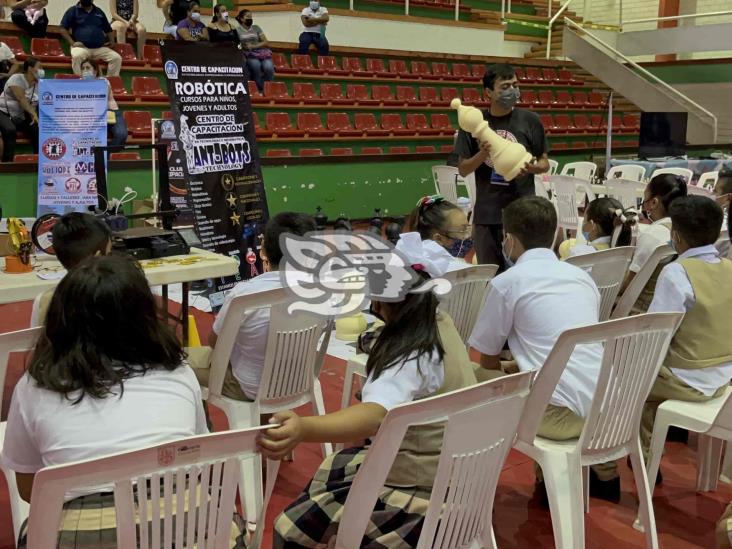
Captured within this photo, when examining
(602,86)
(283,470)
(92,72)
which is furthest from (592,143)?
(283,470)

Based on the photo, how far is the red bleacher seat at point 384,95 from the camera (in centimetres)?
1022

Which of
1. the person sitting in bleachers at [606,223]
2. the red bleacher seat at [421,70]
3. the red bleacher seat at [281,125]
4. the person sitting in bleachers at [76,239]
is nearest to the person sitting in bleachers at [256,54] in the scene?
the red bleacher seat at [281,125]

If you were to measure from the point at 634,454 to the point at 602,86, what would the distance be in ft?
40.1

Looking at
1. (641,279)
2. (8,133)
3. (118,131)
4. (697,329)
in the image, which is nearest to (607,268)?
(641,279)

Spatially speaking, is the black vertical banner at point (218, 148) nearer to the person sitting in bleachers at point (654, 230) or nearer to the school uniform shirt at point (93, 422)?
the person sitting in bleachers at point (654, 230)

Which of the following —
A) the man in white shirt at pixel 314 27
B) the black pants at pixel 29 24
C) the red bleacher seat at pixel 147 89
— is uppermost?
the man in white shirt at pixel 314 27

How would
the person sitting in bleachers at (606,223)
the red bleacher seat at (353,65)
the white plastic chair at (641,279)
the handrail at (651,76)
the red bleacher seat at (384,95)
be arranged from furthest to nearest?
the handrail at (651,76) → the red bleacher seat at (353,65) → the red bleacher seat at (384,95) → the person sitting in bleachers at (606,223) → the white plastic chair at (641,279)

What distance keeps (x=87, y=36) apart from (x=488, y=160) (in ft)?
17.1

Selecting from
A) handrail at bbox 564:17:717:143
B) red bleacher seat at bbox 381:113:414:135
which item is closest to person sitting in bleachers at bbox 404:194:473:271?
red bleacher seat at bbox 381:113:414:135

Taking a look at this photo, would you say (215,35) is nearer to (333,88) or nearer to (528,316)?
(333,88)

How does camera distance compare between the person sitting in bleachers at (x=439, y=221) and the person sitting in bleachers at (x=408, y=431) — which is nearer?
the person sitting in bleachers at (x=408, y=431)

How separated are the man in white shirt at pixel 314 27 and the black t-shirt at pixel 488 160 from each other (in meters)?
6.48

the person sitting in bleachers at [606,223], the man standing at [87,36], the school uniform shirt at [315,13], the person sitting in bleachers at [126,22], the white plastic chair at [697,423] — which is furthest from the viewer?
the school uniform shirt at [315,13]

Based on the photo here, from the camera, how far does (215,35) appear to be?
881 cm
